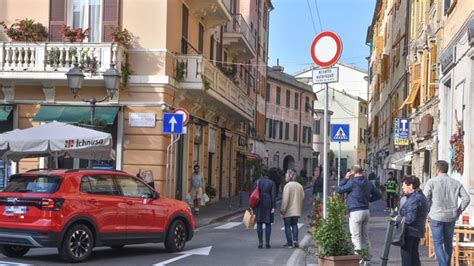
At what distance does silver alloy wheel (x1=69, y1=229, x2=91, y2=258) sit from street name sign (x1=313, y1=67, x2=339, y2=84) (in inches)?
189

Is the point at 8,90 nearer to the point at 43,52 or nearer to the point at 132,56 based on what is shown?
the point at 43,52

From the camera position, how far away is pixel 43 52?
21641mm

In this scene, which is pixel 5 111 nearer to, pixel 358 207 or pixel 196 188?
pixel 196 188

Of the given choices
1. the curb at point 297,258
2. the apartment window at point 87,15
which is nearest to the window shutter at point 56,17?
the apartment window at point 87,15

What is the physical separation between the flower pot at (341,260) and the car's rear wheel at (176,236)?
4.52 m

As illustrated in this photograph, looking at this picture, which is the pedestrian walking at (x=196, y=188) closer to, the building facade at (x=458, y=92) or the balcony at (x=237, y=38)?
the building facade at (x=458, y=92)

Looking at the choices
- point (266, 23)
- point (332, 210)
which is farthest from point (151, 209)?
point (266, 23)

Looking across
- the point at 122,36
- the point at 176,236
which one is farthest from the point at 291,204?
the point at 122,36

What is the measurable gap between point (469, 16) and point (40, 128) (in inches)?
376

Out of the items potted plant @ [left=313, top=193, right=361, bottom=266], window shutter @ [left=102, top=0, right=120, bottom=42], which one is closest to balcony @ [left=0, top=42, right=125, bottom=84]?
window shutter @ [left=102, top=0, right=120, bottom=42]

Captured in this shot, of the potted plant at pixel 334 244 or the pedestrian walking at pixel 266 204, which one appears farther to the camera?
the pedestrian walking at pixel 266 204

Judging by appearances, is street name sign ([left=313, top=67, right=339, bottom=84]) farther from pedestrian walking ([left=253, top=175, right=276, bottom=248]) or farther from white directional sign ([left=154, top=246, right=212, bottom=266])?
pedestrian walking ([left=253, top=175, right=276, bottom=248])

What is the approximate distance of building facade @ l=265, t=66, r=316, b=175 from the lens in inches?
2377

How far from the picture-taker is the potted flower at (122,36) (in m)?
21.8
